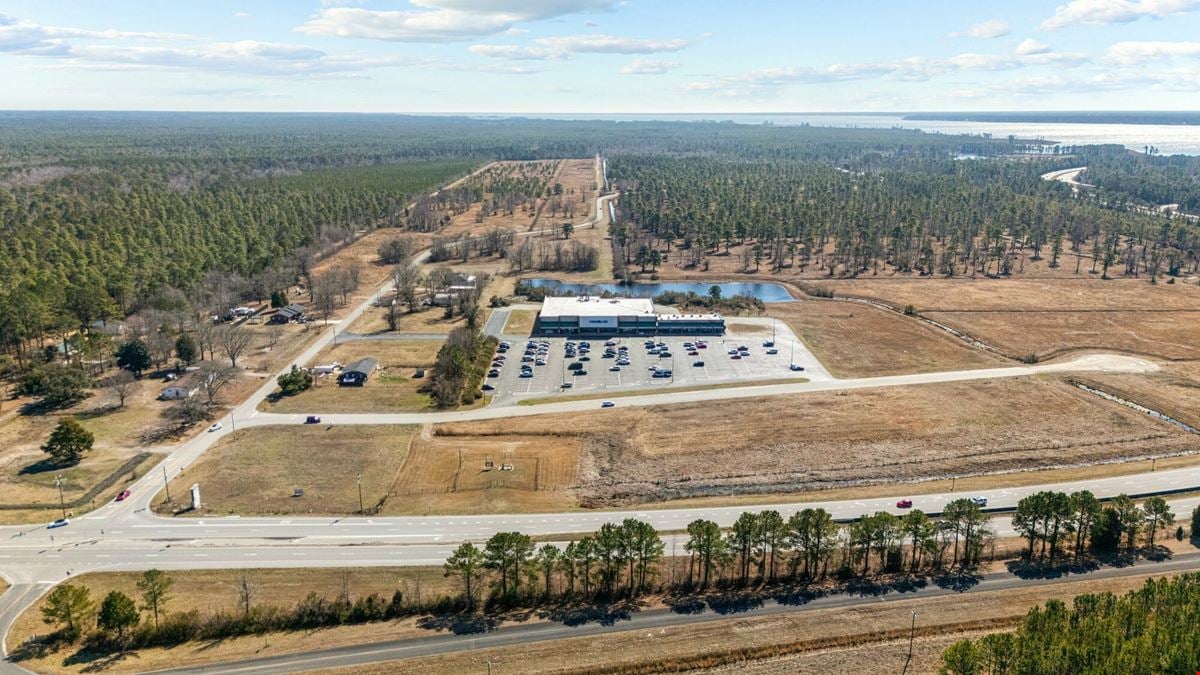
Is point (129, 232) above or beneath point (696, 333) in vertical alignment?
above

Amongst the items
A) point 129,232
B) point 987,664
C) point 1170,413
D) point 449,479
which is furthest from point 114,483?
point 1170,413

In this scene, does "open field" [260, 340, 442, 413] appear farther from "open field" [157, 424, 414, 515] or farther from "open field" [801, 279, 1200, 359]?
"open field" [801, 279, 1200, 359]

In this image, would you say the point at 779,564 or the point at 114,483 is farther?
the point at 114,483

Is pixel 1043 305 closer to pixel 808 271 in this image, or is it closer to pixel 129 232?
pixel 808 271

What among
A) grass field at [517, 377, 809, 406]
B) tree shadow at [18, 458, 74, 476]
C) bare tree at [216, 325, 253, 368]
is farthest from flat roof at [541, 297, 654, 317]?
tree shadow at [18, 458, 74, 476]

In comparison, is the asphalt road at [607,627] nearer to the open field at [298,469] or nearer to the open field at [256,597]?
the open field at [256,597]

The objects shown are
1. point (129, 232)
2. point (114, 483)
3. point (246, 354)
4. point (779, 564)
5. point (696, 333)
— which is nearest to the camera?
point (779, 564)

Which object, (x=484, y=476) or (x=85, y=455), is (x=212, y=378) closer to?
(x=85, y=455)
